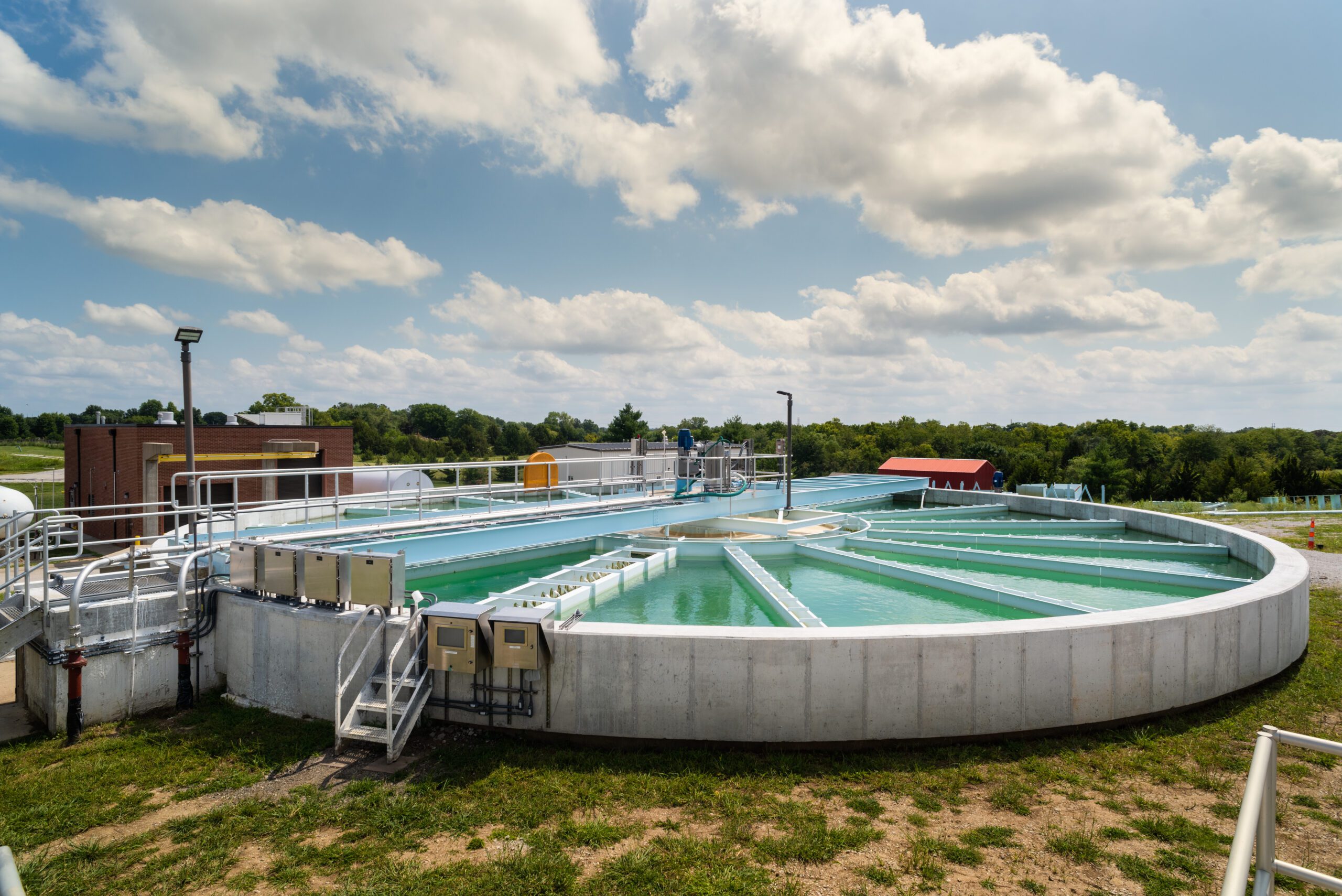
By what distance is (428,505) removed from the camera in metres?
22.3

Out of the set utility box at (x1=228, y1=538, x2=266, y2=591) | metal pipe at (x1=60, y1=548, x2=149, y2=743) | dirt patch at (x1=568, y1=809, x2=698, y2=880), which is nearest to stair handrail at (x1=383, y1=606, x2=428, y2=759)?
dirt patch at (x1=568, y1=809, x2=698, y2=880)

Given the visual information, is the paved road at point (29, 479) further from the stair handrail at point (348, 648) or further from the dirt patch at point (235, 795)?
the dirt patch at point (235, 795)

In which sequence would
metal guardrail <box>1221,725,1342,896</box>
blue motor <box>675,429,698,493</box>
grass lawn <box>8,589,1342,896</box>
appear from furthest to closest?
1. blue motor <box>675,429,698,493</box>
2. grass lawn <box>8,589,1342,896</box>
3. metal guardrail <box>1221,725,1342,896</box>

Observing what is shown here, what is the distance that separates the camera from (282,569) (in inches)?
373

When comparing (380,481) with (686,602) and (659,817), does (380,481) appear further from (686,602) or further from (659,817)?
(659,817)

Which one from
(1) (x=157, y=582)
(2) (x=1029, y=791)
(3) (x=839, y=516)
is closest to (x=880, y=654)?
(2) (x=1029, y=791)

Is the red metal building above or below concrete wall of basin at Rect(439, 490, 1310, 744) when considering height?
above

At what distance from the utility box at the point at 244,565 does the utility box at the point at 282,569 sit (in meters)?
0.11

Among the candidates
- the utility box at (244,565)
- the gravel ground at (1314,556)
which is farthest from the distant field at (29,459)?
the gravel ground at (1314,556)

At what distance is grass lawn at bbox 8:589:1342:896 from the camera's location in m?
5.51

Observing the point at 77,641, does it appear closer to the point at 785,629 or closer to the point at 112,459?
the point at 785,629

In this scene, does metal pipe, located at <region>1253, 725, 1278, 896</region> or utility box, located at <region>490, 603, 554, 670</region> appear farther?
utility box, located at <region>490, 603, 554, 670</region>

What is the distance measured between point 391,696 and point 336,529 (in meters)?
5.71

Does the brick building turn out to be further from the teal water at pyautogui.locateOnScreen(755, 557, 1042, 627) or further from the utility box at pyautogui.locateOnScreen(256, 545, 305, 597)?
the teal water at pyautogui.locateOnScreen(755, 557, 1042, 627)
